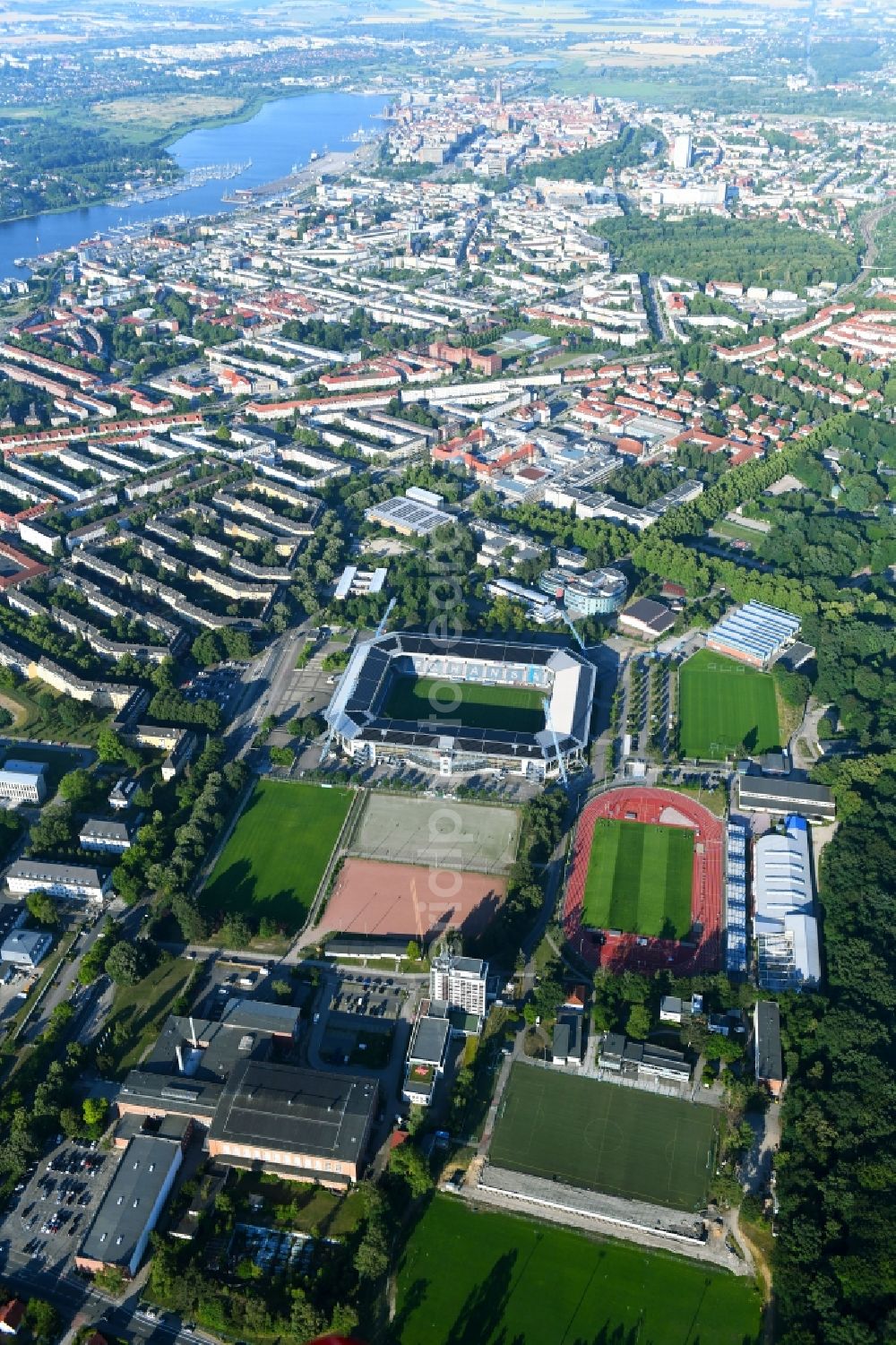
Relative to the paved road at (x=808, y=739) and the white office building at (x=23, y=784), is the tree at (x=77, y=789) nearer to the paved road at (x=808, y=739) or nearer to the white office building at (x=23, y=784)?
the white office building at (x=23, y=784)

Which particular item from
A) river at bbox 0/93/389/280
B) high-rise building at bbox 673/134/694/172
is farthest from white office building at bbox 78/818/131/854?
high-rise building at bbox 673/134/694/172

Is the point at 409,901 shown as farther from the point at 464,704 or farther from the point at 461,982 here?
the point at 464,704

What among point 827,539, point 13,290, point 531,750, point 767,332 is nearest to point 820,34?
point 767,332

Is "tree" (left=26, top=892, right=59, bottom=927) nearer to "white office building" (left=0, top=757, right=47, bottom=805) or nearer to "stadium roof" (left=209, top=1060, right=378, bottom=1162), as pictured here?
"white office building" (left=0, top=757, right=47, bottom=805)

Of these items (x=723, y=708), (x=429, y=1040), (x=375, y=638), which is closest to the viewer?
(x=429, y=1040)

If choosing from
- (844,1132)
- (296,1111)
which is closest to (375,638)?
(296,1111)

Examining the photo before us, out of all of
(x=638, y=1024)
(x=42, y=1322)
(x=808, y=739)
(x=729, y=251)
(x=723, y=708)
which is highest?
(x=729, y=251)

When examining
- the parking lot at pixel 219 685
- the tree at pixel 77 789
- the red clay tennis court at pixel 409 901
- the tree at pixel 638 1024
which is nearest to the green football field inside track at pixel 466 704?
the parking lot at pixel 219 685

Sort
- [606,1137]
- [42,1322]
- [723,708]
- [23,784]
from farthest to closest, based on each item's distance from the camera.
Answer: [723,708] < [23,784] < [606,1137] < [42,1322]
